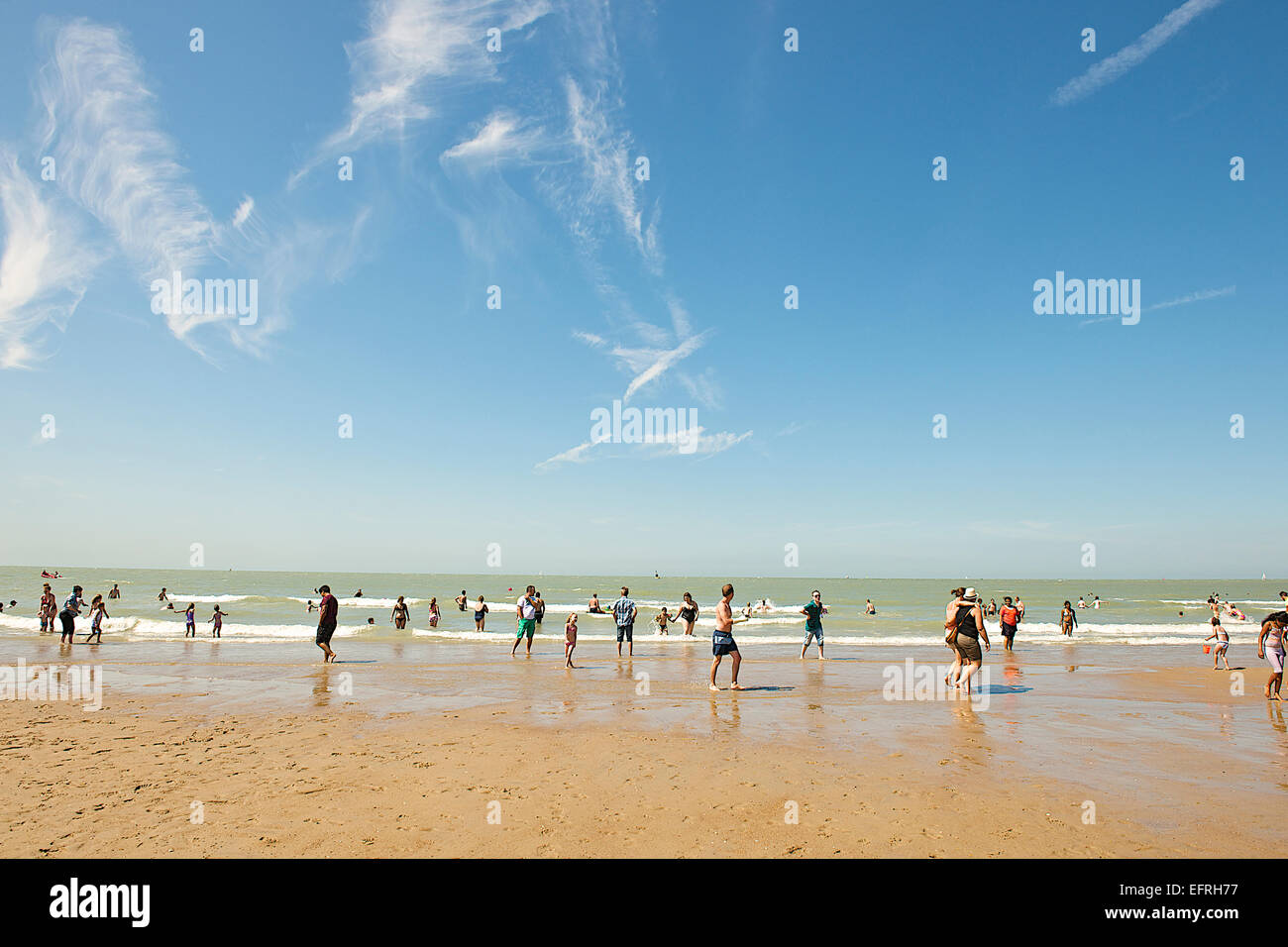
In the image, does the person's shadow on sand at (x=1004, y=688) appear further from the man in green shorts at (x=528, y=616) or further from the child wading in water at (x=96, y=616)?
the child wading in water at (x=96, y=616)

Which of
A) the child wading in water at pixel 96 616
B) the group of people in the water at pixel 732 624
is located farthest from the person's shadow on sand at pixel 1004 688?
the child wading in water at pixel 96 616

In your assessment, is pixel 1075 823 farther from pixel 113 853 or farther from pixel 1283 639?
pixel 1283 639

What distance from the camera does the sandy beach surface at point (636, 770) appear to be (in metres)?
6.11

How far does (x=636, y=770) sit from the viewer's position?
8.48 meters

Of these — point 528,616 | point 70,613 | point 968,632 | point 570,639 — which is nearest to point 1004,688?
point 968,632

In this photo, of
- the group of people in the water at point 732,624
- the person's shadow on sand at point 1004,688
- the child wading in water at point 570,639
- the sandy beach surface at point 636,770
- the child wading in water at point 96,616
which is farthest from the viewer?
the child wading in water at point 96,616

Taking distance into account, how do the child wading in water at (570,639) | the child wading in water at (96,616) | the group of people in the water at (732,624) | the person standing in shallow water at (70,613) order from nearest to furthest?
the group of people in the water at (732,624)
the child wading in water at (570,639)
the person standing in shallow water at (70,613)
the child wading in water at (96,616)

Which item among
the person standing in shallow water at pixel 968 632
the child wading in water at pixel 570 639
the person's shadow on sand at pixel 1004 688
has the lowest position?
the person's shadow on sand at pixel 1004 688

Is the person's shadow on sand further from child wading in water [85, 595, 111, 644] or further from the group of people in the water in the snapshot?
child wading in water [85, 595, 111, 644]

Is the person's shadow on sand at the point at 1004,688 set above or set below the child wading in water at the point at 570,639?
below

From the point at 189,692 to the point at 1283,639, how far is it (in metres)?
24.0
